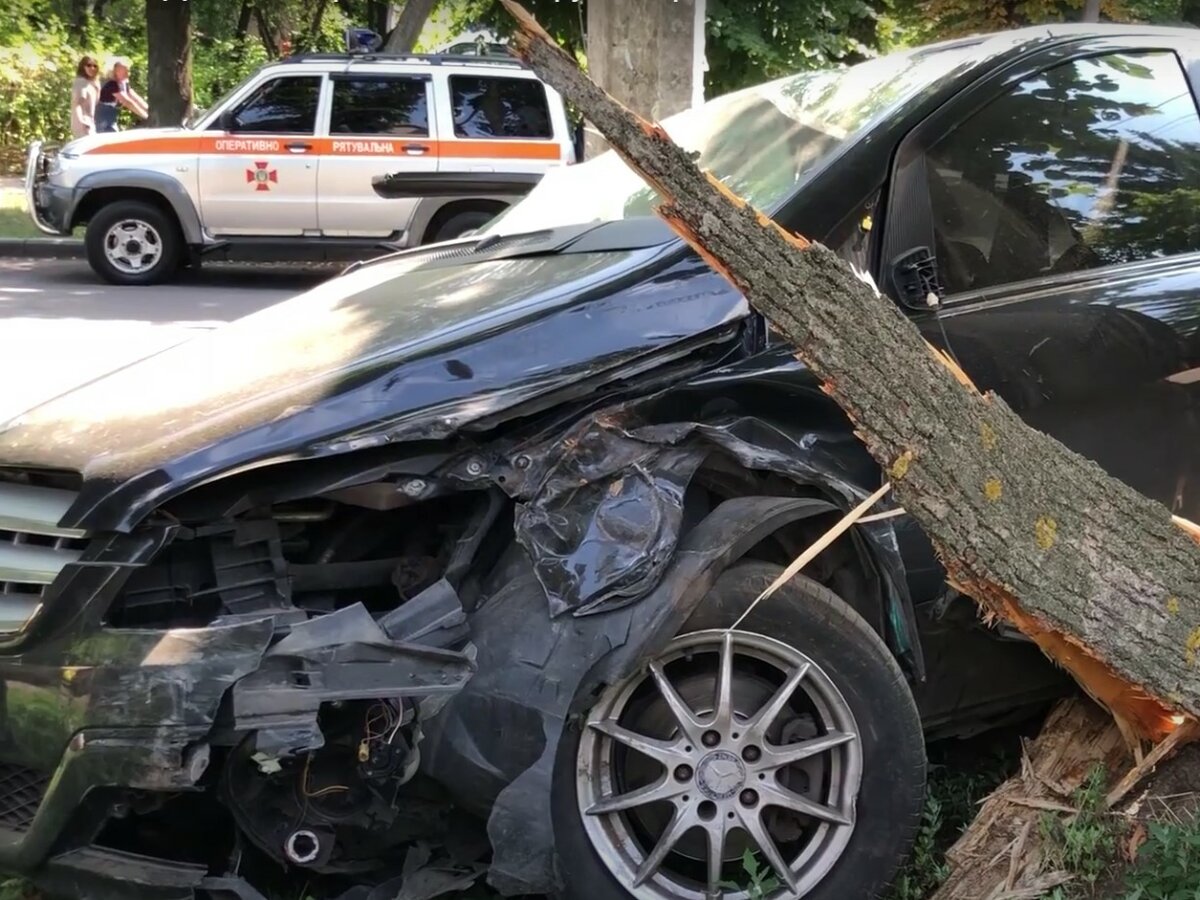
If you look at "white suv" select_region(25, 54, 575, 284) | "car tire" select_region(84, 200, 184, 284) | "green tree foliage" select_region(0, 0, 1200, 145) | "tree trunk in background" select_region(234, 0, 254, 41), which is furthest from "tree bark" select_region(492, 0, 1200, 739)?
"tree trunk in background" select_region(234, 0, 254, 41)

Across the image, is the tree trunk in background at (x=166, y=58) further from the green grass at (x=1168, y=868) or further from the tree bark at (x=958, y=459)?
the green grass at (x=1168, y=868)

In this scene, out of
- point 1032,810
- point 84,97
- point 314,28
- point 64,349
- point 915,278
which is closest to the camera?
point 1032,810

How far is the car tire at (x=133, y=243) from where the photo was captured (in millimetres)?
12141

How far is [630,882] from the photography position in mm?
2623

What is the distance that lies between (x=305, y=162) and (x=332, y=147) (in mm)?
304

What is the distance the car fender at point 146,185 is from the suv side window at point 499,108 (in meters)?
2.75

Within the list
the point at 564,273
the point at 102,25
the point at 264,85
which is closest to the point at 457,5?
the point at 264,85

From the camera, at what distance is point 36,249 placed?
14.0 meters

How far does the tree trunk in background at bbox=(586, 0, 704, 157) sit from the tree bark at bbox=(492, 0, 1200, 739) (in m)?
4.53

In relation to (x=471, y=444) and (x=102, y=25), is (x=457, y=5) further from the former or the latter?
(x=471, y=444)

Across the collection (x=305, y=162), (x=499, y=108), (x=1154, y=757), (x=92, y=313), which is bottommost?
(x=92, y=313)

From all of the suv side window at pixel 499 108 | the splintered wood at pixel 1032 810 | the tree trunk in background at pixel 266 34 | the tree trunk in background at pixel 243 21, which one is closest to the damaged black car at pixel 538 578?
the splintered wood at pixel 1032 810

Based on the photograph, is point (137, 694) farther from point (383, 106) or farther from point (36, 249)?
point (36, 249)

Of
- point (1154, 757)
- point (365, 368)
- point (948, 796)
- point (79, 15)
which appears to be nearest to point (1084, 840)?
point (1154, 757)
